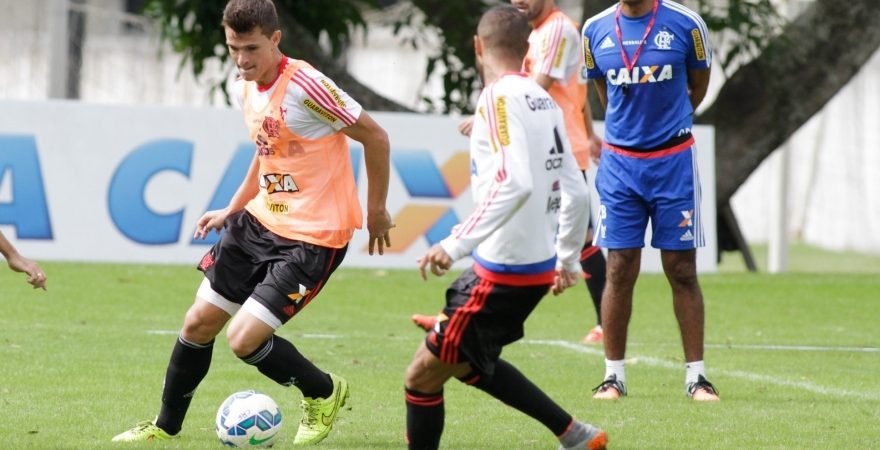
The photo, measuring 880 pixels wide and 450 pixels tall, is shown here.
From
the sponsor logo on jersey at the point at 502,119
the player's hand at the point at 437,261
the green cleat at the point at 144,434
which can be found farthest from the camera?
the green cleat at the point at 144,434

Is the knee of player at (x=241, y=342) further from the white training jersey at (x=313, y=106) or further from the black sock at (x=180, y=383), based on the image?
the white training jersey at (x=313, y=106)

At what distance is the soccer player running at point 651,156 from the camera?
7.04m

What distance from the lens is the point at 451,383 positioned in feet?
24.6

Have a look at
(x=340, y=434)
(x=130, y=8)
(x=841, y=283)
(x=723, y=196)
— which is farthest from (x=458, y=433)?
(x=130, y=8)

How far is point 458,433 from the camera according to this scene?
6.07m

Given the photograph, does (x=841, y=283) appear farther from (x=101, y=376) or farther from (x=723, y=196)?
(x=101, y=376)

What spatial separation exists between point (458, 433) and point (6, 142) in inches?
307

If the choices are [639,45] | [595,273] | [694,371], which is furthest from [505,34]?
[595,273]

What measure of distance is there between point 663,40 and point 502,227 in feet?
7.71

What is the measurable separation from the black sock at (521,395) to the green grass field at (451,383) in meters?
0.57

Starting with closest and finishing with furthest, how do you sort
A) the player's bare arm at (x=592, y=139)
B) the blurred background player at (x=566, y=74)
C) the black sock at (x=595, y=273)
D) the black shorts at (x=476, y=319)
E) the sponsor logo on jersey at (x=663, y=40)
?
the black shorts at (x=476, y=319) < the sponsor logo on jersey at (x=663, y=40) < the blurred background player at (x=566, y=74) < the player's bare arm at (x=592, y=139) < the black sock at (x=595, y=273)

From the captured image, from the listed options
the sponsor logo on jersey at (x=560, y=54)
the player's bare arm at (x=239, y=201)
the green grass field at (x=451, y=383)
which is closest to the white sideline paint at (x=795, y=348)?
the green grass field at (x=451, y=383)

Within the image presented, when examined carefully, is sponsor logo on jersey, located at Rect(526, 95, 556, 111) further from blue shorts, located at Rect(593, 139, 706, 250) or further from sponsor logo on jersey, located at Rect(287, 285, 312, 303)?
blue shorts, located at Rect(593, 139, 706, 250)

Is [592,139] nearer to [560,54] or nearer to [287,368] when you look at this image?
[560,54]
